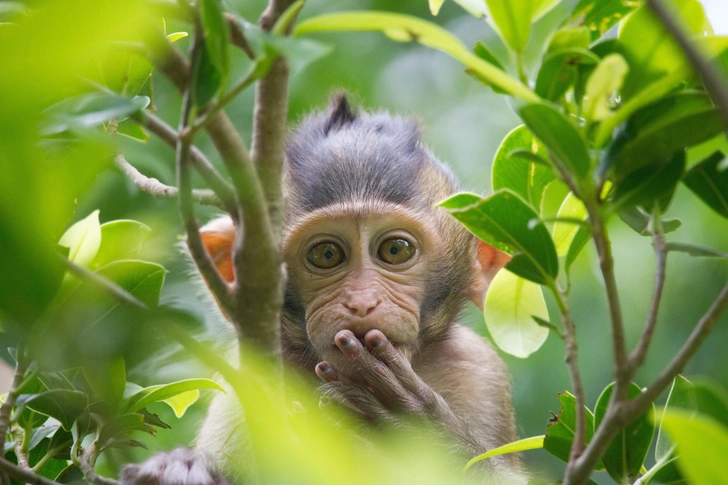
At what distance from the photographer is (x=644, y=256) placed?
5293 millimetres

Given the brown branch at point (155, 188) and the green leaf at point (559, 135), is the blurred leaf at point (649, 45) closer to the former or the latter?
the green leaf at point (559, 135)

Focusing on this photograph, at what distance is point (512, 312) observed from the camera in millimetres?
2057

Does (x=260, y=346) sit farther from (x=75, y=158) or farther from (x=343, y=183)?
(x=343, y=183)

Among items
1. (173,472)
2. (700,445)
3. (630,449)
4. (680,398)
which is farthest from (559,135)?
(173,472)

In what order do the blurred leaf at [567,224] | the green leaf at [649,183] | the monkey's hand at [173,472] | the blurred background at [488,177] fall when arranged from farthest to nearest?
the blurred background at [488,177]
the monkey's hand at [173,472]
the blurred leaf at [567,224]
the green leaf at [649,183]

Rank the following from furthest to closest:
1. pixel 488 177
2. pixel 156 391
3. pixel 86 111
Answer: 1. pixel 488 177
2. pixel 156 391
3. pixel 86 111

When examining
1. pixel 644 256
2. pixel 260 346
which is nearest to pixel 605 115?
pixel 260 346

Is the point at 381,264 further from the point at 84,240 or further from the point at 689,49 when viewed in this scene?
the point at 689,49

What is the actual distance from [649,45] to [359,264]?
6.73 ft

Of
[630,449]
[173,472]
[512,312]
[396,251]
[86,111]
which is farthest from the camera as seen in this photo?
[396,251]

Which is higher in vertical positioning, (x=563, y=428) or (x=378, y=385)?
(x=563, y=428)

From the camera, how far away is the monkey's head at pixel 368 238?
3160 millimetres

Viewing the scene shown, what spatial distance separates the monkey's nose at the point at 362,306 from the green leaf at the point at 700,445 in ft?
6.36

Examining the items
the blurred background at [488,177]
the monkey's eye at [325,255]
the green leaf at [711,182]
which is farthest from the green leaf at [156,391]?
the blurred background at [488,177]
